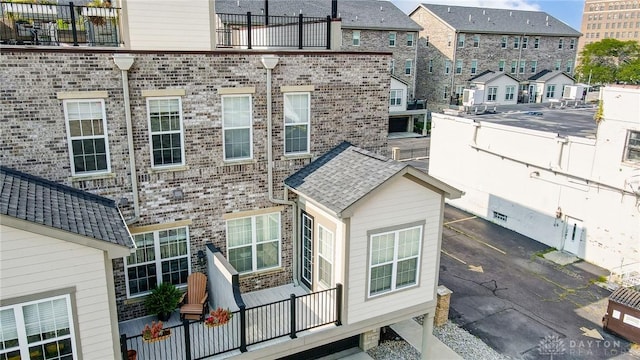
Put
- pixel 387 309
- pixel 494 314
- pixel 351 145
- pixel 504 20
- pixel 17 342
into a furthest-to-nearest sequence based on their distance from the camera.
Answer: pixel 504 20, pixel 494 314, pixel 351 145, pixel 387 309, pixel 17 342

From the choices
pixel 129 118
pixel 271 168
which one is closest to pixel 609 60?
pixel 271 168

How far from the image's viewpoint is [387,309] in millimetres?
11531

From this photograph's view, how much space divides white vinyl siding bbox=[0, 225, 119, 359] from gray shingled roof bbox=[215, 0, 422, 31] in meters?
36.0

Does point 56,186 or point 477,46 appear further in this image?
point 477,46

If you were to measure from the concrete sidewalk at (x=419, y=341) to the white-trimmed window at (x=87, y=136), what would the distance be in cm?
965

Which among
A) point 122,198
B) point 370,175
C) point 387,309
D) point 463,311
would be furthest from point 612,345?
point 122,198

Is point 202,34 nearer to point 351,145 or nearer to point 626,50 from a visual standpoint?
point 351,145

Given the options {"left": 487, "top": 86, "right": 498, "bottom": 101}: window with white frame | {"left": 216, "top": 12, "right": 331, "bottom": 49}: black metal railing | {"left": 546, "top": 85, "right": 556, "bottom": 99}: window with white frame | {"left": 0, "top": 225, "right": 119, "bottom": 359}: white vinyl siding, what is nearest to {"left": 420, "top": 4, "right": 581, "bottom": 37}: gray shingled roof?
{"left": 487, "top": 86, "right": 498, "bottom": 101}: window with white frame

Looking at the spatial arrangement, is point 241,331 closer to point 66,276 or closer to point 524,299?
point 66,276

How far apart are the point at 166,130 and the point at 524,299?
43.8 feet

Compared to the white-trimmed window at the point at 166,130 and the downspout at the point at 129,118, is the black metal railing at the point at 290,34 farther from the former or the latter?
the downspout at the point at 129,118

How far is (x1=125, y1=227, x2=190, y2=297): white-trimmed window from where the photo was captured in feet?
37.6

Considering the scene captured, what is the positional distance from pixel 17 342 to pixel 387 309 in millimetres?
7777

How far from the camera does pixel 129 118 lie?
1060 cm
